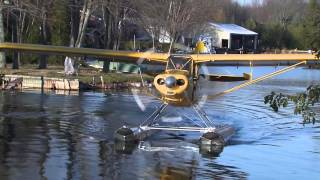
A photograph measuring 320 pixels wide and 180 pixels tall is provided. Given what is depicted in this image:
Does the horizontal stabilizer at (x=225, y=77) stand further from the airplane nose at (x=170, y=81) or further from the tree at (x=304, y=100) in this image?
the tree at (x=304, y=100)

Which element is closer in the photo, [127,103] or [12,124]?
[12,124]

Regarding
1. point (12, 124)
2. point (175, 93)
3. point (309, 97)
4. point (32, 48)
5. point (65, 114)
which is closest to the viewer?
point (309, 97)

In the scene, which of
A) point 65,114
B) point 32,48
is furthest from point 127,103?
point 32,48

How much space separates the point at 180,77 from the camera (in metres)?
13.4

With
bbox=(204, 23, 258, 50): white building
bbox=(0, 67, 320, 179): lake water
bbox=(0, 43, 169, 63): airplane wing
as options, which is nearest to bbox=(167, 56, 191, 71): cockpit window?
bbox=(0, 43, 169, 63): airplane wing

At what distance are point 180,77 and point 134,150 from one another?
6.58 ft

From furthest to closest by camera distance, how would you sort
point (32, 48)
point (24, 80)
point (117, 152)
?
point (24, 80) < point (32, 48) < point (117, 152)

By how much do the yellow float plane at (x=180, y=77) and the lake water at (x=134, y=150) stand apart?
396 mm

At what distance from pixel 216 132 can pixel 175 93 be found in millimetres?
Result: 1560

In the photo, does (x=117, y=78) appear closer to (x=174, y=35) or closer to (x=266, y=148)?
(x=174, y=35)

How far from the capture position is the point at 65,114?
1858cm

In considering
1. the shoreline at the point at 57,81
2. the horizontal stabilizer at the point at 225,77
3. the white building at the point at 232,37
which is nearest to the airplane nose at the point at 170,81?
the horizontal stabilizer at the point at 225,77

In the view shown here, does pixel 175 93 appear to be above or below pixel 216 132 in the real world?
above

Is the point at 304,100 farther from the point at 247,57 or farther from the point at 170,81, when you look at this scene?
the point at 247,57
